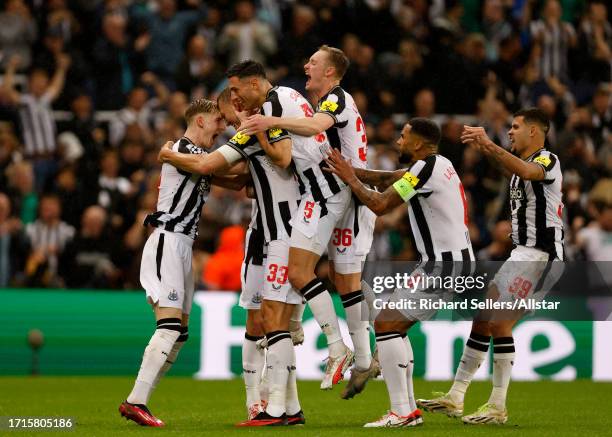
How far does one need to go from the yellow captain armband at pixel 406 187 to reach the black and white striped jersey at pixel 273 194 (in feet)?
2.93

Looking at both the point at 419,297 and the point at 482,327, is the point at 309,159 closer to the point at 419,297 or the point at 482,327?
the point at 419,297

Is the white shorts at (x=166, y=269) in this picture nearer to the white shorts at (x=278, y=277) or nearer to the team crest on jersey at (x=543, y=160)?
the white shorts at (x=278, y=277)

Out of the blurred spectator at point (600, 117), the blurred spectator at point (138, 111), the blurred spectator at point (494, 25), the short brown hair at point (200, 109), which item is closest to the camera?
the short brown hair at point (200, 109)

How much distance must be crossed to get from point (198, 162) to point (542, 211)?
282 cm

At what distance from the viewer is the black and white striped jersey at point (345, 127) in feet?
33.7

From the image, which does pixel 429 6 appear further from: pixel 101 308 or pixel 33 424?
pixel 33 424

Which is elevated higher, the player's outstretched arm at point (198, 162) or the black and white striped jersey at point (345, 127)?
the black and white striped jersey at point (345, 127)

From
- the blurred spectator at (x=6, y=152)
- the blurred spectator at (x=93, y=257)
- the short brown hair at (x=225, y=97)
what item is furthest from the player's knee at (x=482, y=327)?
the blurred spectator at (x=6, y=152)

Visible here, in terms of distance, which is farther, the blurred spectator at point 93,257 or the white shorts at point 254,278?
the blurred spectator at point 93,257

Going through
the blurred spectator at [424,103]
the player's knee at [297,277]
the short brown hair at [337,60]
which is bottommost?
the player's knee at [297,277]

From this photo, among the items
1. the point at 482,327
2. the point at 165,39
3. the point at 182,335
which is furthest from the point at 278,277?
the point at 165,39

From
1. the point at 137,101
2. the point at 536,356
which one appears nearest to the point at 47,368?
the point at 137,101

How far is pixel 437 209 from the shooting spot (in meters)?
10.1

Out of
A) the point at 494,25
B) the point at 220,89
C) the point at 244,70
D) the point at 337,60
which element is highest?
the point at 494,25
